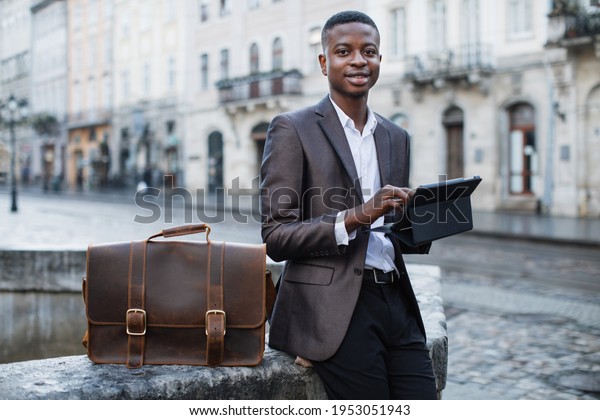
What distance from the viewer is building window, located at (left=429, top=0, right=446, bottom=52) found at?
23.7 meters

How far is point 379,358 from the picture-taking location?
2.29 meters

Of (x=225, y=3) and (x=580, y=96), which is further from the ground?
(x=225, y=3)

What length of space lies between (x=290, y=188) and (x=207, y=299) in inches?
17.4

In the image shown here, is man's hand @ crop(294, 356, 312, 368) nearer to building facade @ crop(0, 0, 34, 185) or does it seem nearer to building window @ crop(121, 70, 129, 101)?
building facade @ crop(0, 0, 34, 185)

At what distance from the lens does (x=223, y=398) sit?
7.93 feet

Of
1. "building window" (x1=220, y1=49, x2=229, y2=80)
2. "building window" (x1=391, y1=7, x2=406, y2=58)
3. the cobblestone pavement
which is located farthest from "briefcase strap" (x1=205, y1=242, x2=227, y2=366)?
"building window" (x1=220, y1=49, x2=229, y2=80)

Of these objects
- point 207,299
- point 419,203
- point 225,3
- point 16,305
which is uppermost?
point 225,3

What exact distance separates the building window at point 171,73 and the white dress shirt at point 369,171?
108 ft

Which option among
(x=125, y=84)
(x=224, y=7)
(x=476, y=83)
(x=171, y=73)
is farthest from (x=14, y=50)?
(x=476, y=83)

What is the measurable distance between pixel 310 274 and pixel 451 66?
862 inches

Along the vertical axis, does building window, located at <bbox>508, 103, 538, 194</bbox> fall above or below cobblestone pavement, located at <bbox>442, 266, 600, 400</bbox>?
above

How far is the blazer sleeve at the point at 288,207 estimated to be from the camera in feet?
7.48

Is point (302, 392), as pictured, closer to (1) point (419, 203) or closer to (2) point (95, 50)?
(1) point (419, 203)

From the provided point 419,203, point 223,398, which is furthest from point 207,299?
point 419,203
